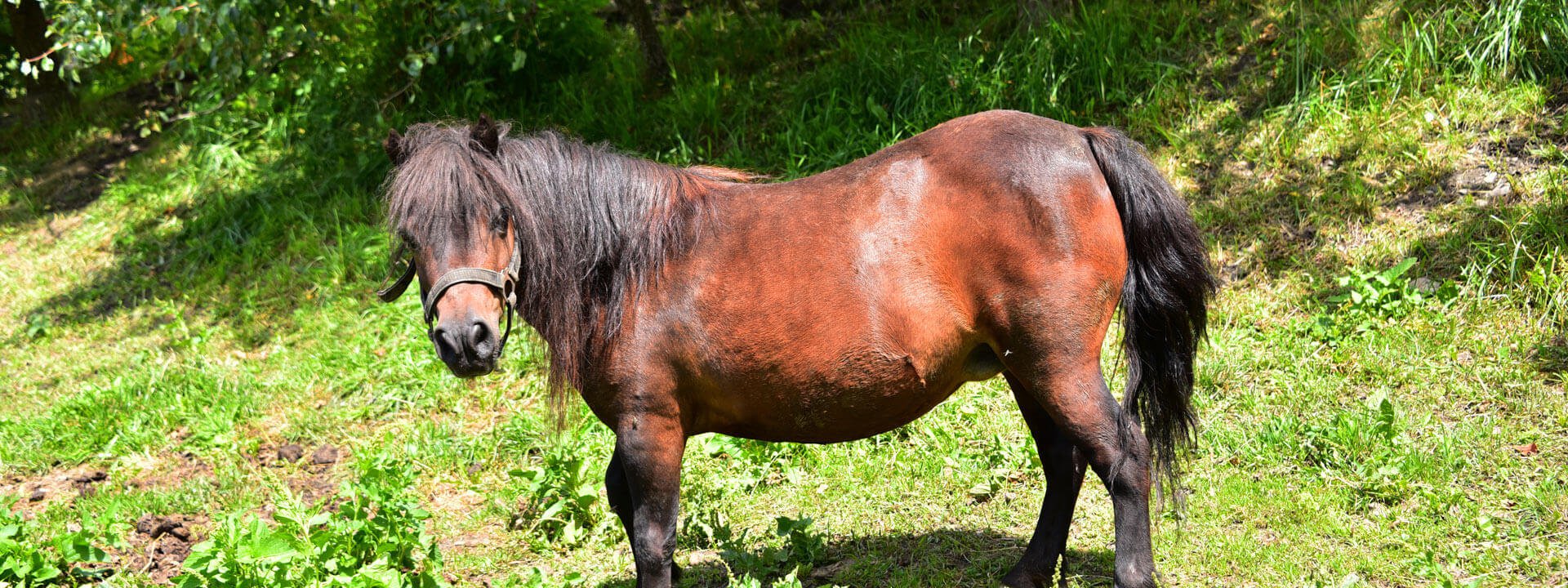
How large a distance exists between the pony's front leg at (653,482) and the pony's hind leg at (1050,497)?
1.25 metres

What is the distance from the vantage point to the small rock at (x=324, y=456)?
5.78 meters

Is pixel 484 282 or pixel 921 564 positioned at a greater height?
pixel 484 282

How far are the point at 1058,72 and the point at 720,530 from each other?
404 cm

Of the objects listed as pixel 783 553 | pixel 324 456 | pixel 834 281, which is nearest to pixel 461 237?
pixel 834 281

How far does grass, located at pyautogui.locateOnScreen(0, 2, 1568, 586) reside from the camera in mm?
4266

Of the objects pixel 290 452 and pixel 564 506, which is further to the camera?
pixel 290 452

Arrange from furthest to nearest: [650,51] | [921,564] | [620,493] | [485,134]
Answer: [650,51] → [921,564] → [620,493] → [485,134]

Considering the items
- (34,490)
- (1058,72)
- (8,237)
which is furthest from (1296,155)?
(8,237)

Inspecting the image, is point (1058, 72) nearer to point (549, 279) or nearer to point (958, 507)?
point (958, 507)

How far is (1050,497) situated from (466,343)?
2.12 metres

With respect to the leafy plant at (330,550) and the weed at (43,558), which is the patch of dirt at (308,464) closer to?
the weed at (43,558)

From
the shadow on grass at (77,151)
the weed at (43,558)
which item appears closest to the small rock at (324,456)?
the weed at (43,558)

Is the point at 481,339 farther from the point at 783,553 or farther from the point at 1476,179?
the point at 1476,179

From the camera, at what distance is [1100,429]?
3371 mm
